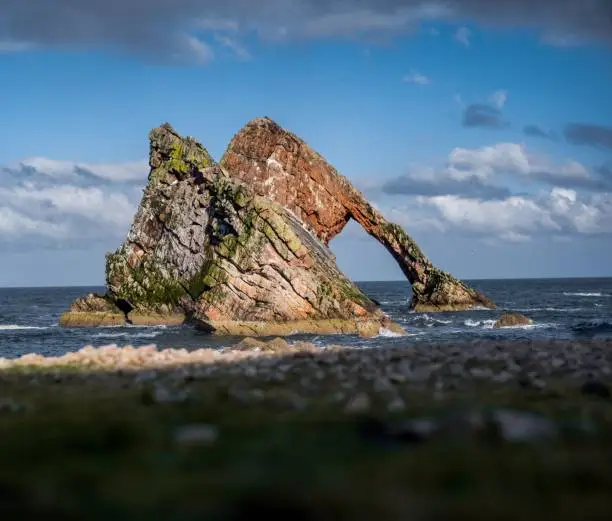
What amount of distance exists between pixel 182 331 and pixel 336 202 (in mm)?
23058

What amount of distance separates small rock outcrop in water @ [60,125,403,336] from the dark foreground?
3815cm

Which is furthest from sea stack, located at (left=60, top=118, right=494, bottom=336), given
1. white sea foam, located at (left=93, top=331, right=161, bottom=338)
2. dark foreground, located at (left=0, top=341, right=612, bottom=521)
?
dark foreground, located at (left=0, top=341, right=612, bottom=521)

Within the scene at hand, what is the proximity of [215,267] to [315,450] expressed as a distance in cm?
4991

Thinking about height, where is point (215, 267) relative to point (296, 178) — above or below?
below

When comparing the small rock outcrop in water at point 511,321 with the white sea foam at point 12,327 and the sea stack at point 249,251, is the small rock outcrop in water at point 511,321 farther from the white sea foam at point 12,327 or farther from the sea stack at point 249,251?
the white sea foam at point 12,327

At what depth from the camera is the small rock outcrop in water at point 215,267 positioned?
52.8 metres

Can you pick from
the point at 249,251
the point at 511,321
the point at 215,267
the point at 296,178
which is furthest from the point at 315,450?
the point at 296,178

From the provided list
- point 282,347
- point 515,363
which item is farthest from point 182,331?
point 515,363

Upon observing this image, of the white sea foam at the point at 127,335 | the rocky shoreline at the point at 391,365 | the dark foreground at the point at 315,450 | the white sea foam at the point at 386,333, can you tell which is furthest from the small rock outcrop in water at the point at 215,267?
the dark foreground at the point at 315,450

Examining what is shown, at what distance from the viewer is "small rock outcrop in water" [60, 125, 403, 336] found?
52.8 meters

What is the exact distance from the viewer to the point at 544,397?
916 centimetres

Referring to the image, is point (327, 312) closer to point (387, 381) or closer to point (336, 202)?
point (336, 202)

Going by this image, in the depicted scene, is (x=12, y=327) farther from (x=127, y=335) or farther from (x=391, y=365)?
(x=391, y=365)

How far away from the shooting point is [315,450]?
5.72m
